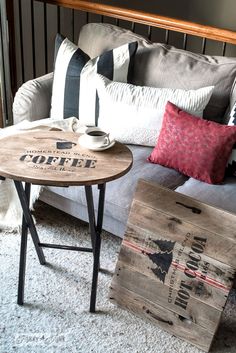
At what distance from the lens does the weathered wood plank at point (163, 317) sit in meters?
1.67

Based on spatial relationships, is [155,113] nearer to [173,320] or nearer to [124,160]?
[124,160]

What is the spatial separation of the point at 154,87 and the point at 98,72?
28 centimetres

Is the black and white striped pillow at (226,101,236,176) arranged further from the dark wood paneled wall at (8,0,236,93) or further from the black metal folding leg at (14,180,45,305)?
the black metal folding leg at (14,180,45,305)

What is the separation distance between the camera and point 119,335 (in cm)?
171

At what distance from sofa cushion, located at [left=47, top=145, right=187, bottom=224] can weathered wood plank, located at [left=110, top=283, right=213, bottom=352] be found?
0.31 meters

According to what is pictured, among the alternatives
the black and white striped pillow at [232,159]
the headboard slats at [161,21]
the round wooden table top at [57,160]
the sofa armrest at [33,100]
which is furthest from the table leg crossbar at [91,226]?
the headboard slats at [161,21]

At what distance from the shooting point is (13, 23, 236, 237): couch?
1.91 m

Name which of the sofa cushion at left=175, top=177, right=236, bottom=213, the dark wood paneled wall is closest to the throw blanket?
the sofa cushion at left=175, top=177, right=236, bottom=213

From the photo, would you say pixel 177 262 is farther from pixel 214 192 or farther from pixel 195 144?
pixel 195 144

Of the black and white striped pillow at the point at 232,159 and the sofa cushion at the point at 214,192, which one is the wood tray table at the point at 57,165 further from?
the black and white striped pillow at the point at 232,159

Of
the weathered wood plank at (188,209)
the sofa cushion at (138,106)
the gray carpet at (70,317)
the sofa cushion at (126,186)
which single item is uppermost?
the sofa cushion at (138,106)

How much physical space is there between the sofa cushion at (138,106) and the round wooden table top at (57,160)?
1.27 feet

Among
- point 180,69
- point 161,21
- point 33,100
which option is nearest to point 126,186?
point 180,69

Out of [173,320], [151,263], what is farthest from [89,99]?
[173,320]
